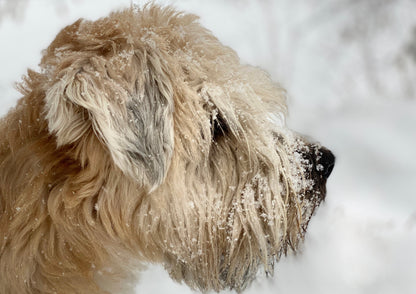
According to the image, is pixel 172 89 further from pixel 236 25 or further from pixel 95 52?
pixel 236 25

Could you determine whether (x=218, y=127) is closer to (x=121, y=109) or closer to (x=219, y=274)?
(x=121, y=109)

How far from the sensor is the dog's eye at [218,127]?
2455 millimetres

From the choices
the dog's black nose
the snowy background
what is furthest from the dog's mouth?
the snowy background

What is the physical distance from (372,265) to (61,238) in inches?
98.7

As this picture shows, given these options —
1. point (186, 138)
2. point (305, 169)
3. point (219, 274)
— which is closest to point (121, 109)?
point (186, 138)

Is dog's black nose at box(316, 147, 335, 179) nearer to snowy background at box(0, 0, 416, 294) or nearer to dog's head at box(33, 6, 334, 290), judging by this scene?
dog's head at box(33, 6, 334, 290)

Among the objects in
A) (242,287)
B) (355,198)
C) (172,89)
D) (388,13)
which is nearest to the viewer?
(172,89)

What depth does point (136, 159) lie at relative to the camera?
2.26m

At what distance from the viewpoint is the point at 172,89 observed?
2322 millimetres

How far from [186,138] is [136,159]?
0.25 metres

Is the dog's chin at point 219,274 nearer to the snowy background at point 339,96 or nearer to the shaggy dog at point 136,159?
the shaggy dog at point 136,159

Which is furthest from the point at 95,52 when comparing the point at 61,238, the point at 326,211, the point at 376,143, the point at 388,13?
the point at 388,13

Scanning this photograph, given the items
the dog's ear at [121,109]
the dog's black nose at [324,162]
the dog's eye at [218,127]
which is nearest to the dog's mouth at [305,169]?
the dog's black nose at [324,162]

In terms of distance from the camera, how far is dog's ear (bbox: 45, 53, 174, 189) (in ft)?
7.27
